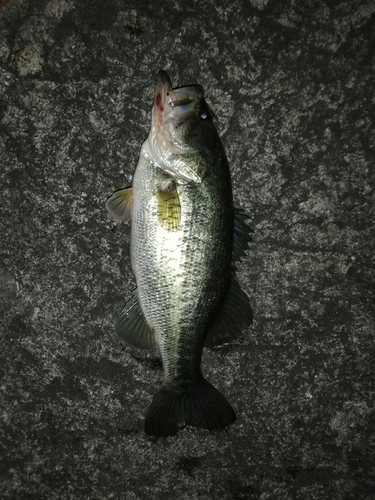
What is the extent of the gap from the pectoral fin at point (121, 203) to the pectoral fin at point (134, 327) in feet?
1.38

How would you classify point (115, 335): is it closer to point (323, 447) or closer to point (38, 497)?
point (38, 497)

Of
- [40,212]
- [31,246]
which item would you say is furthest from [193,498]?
[40,212]

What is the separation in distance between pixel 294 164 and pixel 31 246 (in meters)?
1.53

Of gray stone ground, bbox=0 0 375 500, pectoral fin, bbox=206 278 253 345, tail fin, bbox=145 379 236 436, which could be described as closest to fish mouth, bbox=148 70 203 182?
gray stone ground, bbox=0 0 375 500

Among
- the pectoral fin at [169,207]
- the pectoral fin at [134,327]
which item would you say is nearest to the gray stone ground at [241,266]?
the pectoral fin at [134,327]

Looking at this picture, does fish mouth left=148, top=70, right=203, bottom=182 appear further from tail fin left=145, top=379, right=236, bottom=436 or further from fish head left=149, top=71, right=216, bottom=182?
tail fin left=145, top=379, right=236, bottom=436

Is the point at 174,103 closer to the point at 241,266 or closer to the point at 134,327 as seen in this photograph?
the point at 241,266

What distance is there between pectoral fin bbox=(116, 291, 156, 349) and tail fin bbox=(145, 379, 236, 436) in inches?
9.8

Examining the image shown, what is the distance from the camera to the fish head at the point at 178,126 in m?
1.70

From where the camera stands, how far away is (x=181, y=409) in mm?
1992

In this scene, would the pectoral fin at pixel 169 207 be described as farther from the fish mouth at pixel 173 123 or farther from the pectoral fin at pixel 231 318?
the pectoral fin at pixel 231 318

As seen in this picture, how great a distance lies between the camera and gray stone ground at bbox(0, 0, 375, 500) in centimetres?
202

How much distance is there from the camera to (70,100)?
6.77ft

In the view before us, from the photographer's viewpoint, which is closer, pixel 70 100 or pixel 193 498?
pixel 70 100
